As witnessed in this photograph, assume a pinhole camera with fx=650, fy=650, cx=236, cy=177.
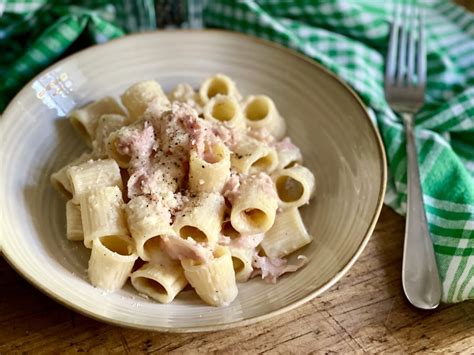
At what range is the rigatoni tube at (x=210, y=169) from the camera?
163 cm

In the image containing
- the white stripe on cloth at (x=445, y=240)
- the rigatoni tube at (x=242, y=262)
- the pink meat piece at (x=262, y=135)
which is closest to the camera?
the rigatoni tube at (x=242, y=262)

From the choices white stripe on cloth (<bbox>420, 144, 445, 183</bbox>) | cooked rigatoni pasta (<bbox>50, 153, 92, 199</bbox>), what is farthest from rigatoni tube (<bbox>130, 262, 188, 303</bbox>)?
white stripe on cloth (<bbox>420, 144, 445, 183</bbox>)

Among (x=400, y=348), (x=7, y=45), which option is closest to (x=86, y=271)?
(x=400, y=348)

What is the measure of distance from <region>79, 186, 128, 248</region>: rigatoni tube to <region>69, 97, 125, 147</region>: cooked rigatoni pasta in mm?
322

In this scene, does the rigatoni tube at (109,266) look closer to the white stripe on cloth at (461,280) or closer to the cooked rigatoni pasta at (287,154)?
the cooked rigatoni pasta at (287,154)

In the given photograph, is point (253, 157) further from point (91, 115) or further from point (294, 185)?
point (91, 115)

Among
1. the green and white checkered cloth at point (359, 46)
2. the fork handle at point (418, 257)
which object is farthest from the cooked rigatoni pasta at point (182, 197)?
the green and white checkered cloth at point (359, 46)

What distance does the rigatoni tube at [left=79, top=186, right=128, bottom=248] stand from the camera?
155 cm

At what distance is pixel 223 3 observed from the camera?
245 centimetres

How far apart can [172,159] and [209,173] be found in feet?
0.43

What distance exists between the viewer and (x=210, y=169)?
1.62 m

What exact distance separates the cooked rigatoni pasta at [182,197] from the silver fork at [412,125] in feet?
0.94

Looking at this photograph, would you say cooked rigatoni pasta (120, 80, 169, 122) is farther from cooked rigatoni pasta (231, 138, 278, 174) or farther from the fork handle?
the fork handle

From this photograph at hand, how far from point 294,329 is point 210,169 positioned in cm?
44
